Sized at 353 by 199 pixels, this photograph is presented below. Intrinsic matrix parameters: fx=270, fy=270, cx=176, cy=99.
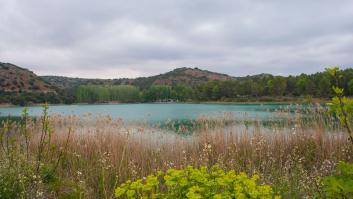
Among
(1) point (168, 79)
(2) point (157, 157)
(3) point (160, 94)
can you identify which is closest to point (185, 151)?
(2) point (157, 157)

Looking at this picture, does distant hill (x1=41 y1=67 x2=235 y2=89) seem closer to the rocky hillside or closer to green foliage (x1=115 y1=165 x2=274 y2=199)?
the rocky hillside

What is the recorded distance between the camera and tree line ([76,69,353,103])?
52319 mm

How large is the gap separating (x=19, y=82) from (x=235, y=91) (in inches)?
2189

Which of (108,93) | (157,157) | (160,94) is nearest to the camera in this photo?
(157,157)

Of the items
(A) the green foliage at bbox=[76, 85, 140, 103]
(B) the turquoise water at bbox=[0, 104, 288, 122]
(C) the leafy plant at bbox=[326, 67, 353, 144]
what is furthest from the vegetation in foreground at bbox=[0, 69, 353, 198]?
(A) the green foliage at bbox=[76, 85, 140, 103]

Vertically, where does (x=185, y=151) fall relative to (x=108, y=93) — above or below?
below

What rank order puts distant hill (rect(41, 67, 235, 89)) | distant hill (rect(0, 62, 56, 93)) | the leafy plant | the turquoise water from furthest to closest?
distant hill (rect(41, 67, 235, 89)) → distant hill (rect(0, 62, 56, 93)) → the turquoise water → the leafy plant

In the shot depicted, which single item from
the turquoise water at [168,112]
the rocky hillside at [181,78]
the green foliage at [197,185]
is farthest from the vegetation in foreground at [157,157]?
the rocky hillside at [181,78]

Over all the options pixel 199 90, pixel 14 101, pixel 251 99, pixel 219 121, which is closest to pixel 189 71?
pixel 199 90

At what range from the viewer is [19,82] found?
69.8 m

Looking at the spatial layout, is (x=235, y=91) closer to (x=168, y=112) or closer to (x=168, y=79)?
(x=168, y=112)

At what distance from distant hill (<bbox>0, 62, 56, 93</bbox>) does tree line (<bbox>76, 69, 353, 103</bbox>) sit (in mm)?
10049

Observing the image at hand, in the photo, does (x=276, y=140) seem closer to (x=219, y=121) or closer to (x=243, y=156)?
(x=243, y=156)

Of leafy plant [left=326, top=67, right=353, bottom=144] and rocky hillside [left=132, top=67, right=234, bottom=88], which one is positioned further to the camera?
rocky hillside [left=132, top=67, right=234, bottom=88]
